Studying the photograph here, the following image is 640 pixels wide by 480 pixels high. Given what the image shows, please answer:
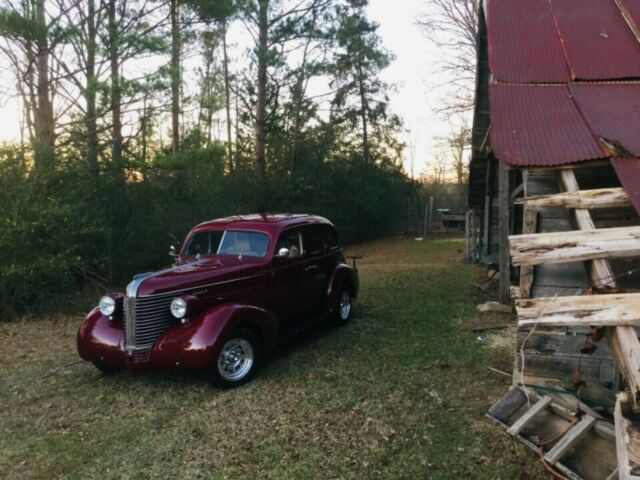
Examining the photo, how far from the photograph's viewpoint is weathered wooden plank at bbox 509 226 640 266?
8.20ft

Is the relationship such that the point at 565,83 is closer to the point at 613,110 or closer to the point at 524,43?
the point at 613,110

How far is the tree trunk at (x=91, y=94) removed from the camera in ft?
33.4

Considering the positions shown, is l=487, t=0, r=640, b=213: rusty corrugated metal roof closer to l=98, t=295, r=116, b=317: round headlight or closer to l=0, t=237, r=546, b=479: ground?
l=0, t=237, r=546, b=479: ground

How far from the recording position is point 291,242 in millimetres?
6609

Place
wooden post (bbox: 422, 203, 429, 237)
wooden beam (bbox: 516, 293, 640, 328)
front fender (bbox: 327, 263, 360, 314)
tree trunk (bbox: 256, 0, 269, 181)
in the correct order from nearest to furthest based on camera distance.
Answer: wooden beam (bbox: 516, 293, 640, 328) < front fender (bbox: 327, 263, 360, 314) < tree trunk (bbox: 256, 0, 269, 181) < wooden post (bbox: 422, 203, 429, 237)

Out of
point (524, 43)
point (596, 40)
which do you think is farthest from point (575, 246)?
point (596, 40)

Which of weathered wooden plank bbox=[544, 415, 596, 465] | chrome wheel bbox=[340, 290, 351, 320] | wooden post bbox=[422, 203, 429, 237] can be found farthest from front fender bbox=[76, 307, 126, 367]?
wooden post bbox=[422, 203, 429, 237]

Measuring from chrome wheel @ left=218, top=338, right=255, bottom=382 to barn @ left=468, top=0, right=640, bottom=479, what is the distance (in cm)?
257

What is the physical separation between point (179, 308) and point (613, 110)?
4.42 metres

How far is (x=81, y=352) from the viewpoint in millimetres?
5406

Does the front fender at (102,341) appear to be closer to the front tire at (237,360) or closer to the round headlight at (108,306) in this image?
the round headlight at (108,306)

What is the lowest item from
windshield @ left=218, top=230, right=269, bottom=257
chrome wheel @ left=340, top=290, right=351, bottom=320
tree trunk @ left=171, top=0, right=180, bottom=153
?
chrome wheel @ left=340, top=290, right=351, bottom=320

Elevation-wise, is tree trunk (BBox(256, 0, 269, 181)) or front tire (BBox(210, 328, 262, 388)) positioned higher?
tree trunk (BBox(256, 0, 269, 181))

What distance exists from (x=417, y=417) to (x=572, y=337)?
61.8 inches
